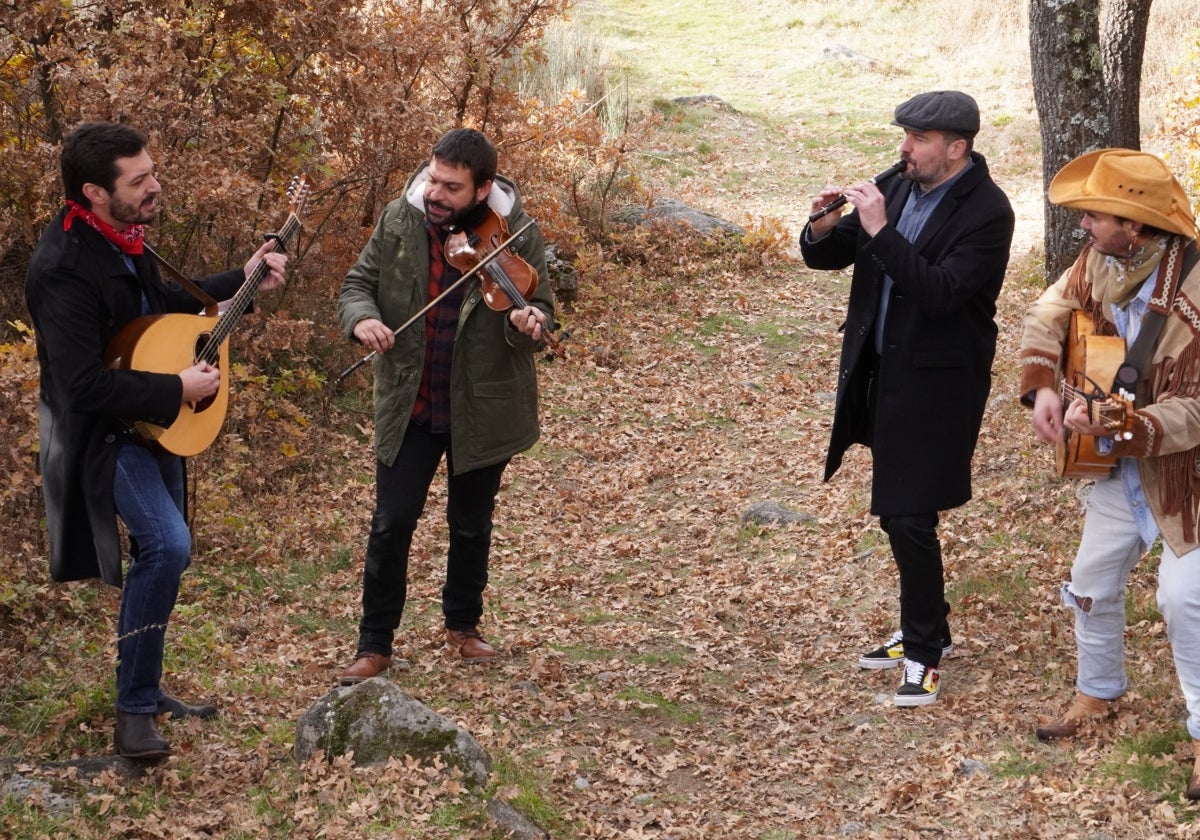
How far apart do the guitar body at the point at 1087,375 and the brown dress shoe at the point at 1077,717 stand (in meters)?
0.93

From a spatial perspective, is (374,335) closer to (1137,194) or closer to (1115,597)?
(1137,194)

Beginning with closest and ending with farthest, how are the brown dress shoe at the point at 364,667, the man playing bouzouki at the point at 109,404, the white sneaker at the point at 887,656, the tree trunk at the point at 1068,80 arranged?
the man playing bouzouki at the point at 109,404 < the brown dress shoe at the point at 364,667 < the white sneaker at the point at 887,656 < the tree trunk at the point at 1068,80

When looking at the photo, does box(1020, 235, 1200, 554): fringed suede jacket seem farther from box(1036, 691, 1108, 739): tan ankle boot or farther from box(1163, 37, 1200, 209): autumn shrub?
box(1163, 37, 1200, 209): autumn shrub

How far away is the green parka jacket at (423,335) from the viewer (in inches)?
193

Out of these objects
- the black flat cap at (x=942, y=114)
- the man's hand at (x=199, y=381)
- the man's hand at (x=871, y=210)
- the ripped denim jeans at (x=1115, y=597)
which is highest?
the black flat cap at (x=942, y=114)

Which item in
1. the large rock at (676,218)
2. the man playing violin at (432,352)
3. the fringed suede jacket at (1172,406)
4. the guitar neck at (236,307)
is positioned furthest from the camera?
the large rock at (676,218)

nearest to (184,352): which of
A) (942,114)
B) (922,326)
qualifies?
(922,326)

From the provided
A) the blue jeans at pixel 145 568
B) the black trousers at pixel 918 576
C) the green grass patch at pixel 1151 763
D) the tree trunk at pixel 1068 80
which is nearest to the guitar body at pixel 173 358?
the blue jeans at pixel 145 568

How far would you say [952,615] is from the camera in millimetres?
5723

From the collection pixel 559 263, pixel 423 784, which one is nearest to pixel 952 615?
pixel 423 784

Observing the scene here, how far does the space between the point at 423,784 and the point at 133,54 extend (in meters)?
4.58

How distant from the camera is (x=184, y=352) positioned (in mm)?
4324

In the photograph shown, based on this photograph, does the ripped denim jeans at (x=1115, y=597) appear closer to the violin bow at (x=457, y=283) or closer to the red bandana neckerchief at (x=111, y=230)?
the violin bow at (x=457, y=283)

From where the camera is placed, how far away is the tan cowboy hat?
12.8 feet
